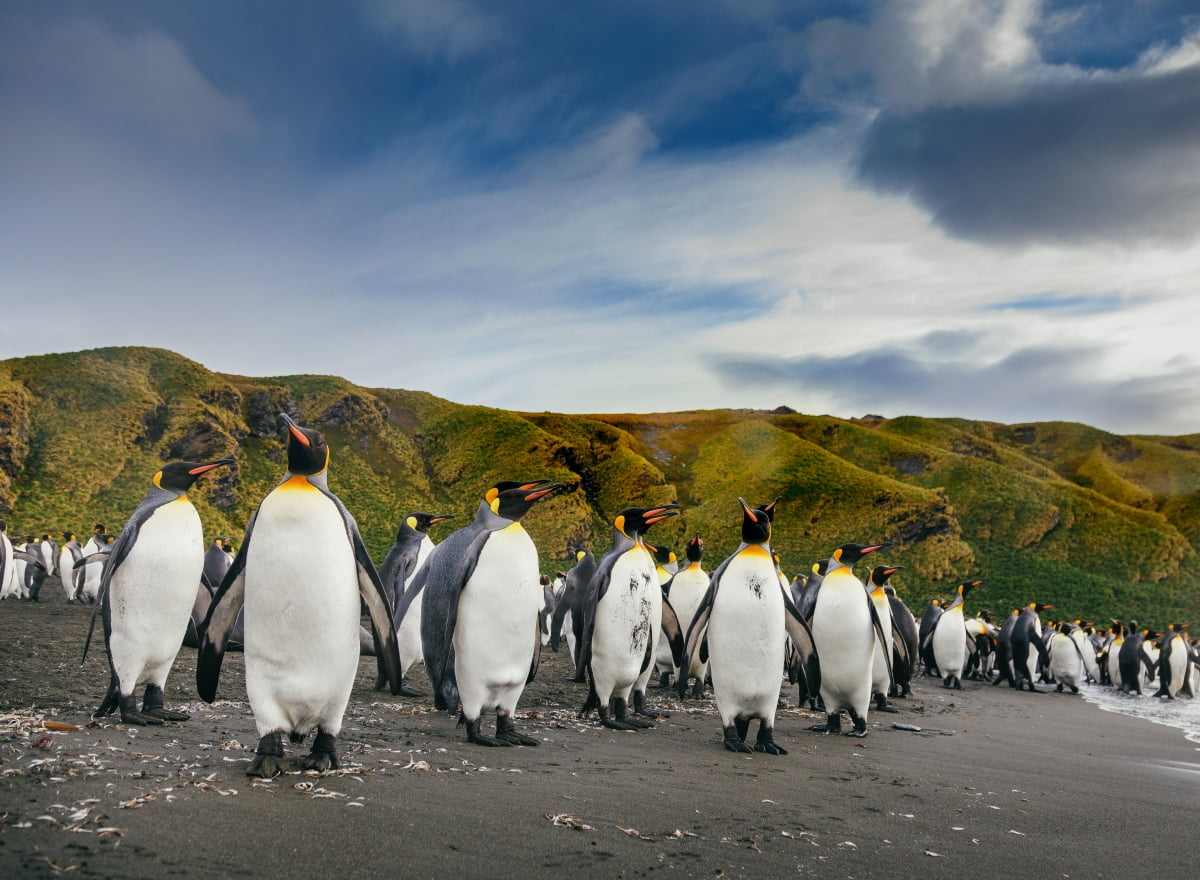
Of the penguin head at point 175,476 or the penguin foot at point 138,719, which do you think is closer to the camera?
the penguin foot at point 138,719

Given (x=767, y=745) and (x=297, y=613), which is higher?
(x=297, y=613)

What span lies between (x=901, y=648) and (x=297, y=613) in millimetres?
8008

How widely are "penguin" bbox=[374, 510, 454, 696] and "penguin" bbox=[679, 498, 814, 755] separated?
366 centimetres

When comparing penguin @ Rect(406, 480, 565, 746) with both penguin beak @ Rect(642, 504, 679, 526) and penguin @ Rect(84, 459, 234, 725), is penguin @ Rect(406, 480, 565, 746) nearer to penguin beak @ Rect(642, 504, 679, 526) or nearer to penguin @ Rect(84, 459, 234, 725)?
penguin beak @ Rect(642, 504, 679, 526)

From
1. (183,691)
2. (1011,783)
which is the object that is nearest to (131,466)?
(183,691)

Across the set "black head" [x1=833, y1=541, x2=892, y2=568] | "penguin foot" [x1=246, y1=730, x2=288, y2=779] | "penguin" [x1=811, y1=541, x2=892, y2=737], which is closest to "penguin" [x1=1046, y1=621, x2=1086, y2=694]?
"black head" [x1=833, y1=541, x2=892, y2=568]

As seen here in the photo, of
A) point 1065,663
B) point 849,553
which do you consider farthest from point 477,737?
point 1065,663

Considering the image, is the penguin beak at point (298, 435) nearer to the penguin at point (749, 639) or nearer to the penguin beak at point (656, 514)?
the penguin at point (749, 639)

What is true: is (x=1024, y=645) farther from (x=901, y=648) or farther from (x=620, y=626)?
(x=620, y=626)

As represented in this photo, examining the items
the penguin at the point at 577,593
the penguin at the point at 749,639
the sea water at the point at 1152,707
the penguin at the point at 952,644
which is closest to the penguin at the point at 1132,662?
the sea water at the point at 1152,707

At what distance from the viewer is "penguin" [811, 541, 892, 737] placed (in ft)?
24.3

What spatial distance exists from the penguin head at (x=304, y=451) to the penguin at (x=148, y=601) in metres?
1.49

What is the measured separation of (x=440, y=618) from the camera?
5.86 meters

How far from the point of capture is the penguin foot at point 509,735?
216 inches
